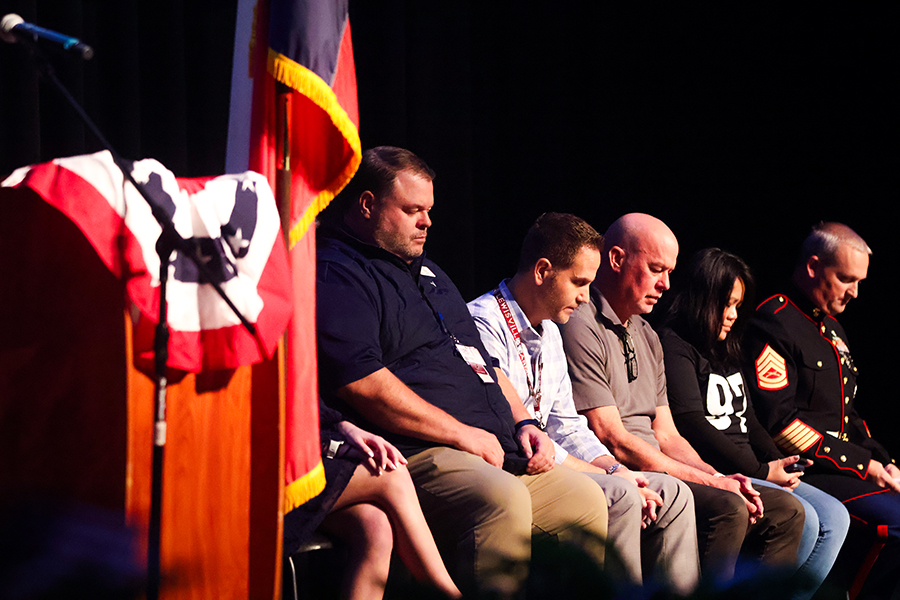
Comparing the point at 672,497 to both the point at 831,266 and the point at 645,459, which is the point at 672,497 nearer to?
the point at 645,459

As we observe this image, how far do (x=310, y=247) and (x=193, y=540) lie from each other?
0.62 meters

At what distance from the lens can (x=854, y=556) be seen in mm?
2930

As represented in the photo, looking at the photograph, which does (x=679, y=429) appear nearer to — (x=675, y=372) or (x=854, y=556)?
(x=675, y=372)

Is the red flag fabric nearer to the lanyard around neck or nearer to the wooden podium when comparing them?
the wooden podium

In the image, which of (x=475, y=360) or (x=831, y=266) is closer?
(x=475, y=360)

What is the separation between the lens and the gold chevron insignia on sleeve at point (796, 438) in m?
3.05

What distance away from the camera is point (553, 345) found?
2480 mm

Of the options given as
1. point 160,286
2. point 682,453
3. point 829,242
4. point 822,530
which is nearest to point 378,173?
point 160,286

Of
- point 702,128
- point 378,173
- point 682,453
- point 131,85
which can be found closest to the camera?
point 378,173

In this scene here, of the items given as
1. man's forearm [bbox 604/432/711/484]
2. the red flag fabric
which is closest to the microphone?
the red flag fabric

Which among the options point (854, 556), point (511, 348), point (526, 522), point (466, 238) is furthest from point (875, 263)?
point (526, 522)

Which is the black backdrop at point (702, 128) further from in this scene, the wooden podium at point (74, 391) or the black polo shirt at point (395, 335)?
the wooden podium at point (74, 391)

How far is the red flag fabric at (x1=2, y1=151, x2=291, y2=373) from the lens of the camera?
1.18m

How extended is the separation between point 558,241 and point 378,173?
25.8 inches
